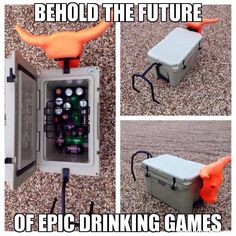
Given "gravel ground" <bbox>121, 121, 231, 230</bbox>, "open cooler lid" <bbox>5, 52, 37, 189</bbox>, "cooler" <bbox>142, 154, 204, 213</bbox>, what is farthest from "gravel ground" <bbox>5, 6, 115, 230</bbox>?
"open cooler lid" <bbox>5, 52, 37, 189</bbox>

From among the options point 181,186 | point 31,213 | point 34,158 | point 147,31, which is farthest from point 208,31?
point 31,213

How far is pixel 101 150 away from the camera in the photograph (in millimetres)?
1651

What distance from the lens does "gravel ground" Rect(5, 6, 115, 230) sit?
5.39 feet

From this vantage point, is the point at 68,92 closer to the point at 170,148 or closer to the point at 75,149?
the point at 75,149

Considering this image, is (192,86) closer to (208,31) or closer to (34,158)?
(208,31)

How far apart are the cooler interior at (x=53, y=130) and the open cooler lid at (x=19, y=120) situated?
79 millimetres

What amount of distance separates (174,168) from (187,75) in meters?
0.54

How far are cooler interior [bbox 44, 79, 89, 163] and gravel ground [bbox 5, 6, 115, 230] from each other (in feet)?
0.49

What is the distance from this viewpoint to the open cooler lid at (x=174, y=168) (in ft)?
4.47

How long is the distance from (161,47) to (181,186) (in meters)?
0.69

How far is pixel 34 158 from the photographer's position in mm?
1449

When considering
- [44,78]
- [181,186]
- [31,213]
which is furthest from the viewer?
[31,213]

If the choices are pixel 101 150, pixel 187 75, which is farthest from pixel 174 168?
pixel 187 75

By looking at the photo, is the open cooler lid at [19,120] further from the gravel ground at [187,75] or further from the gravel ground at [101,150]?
the gravel ground at [187,75]
